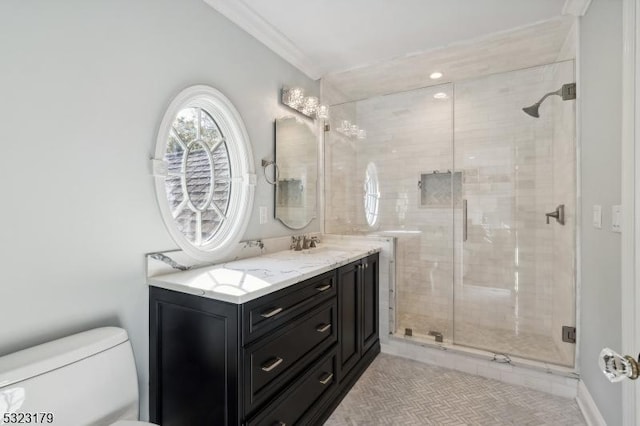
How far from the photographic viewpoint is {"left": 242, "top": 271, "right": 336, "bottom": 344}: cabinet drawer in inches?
49.2

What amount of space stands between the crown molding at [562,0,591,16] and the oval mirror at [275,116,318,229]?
2014 millimetres

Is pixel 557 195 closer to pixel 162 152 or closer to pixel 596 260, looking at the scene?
pixel 596 260

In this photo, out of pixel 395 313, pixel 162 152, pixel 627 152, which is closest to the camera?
pixel 627 152

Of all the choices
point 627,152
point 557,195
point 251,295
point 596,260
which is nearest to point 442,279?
point 557,195

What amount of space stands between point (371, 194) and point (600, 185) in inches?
74.5

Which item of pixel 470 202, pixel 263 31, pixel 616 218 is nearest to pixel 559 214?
pixel 470 202

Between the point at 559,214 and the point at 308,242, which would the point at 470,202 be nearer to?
the point at 559,214

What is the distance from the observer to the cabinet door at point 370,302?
233cm

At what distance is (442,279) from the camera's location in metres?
3.13

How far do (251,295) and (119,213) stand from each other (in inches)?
29.7

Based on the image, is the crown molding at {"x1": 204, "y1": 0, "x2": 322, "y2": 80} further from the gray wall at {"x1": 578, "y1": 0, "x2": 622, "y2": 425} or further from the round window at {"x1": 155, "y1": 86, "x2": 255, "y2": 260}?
the gray wall at {"x1": 578, "y1": 0, "x2": 622, "y2": 425}

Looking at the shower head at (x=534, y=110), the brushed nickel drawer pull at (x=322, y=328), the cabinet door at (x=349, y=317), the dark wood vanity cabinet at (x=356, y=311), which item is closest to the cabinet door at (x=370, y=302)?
the dark wood vanity cabinet at (x=356, y=311)

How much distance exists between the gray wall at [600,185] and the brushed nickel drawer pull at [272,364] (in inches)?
60.5

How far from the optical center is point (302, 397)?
5.10ft
